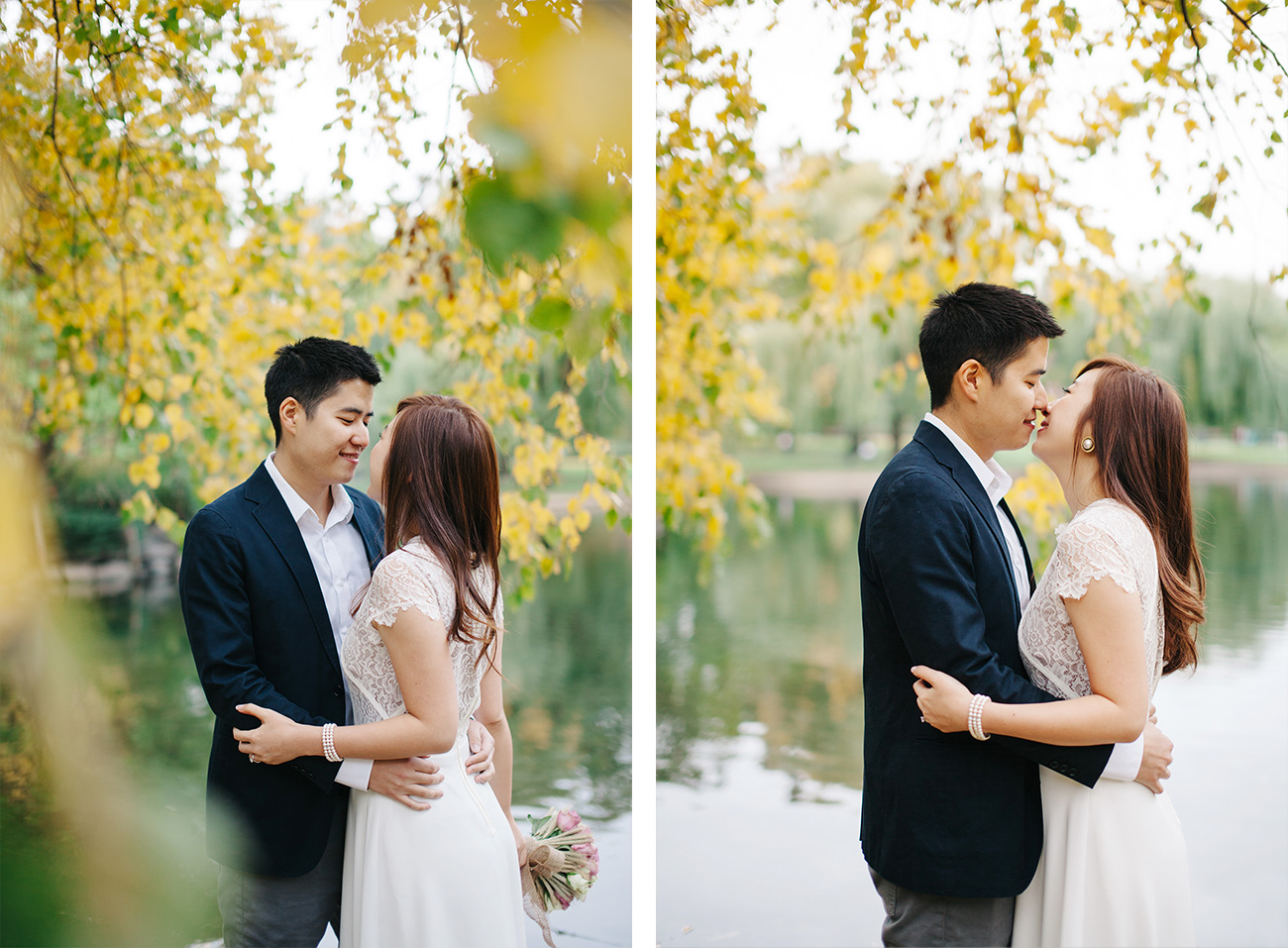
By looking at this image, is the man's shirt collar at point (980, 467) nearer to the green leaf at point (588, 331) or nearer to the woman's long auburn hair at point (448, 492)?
the woman's long auburn hair at point (448, 492)

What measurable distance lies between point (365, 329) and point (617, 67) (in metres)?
1.26

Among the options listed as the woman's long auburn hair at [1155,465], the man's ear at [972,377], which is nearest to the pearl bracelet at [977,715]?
the woman's long auburn hair at [1155,465]

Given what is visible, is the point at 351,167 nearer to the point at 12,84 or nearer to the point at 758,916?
the point at 12,84

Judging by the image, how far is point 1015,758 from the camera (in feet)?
4.84

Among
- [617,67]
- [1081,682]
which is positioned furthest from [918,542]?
[617,67]

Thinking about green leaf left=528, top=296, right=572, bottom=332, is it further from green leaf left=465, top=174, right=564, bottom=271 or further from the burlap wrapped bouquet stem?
the burlap wrapped bouquet stem

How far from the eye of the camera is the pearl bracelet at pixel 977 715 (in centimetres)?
137

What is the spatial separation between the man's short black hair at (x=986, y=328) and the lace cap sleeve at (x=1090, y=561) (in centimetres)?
30

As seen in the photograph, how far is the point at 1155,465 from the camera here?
1440 mm

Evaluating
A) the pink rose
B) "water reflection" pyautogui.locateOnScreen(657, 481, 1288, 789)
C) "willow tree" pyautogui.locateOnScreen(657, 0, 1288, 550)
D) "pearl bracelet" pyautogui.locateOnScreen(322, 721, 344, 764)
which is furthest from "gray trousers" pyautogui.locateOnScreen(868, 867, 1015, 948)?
"water reflection" pyautogui.locateOnScreen(657, 481, 1288, 789)

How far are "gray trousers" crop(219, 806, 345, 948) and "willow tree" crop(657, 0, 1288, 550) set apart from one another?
59.0 inches

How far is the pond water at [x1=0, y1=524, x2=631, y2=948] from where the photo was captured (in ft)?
9.84

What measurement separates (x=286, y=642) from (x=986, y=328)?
54.5 inches

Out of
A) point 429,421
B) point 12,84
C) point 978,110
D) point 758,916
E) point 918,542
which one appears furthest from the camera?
point 758,916
